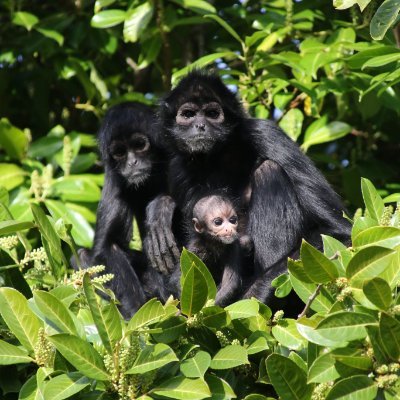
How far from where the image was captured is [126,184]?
30.8 ft

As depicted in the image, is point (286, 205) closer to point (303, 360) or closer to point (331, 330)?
point (303, 360)

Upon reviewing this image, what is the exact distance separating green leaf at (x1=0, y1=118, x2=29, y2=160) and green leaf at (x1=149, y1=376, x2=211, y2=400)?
6031 mm

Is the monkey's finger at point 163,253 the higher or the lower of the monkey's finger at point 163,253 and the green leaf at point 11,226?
the lower

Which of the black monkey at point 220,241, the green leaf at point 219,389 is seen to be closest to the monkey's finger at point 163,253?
the black monkey at point 220,241

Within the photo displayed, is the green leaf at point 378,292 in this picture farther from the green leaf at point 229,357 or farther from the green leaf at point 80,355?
the green leaf at point 80,355

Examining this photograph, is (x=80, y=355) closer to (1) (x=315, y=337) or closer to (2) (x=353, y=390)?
(1) (x=315, y=337)

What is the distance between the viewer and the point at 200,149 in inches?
330

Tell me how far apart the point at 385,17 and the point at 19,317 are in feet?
10.1

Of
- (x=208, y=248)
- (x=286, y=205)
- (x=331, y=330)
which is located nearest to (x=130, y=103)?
(x=208, y=248)

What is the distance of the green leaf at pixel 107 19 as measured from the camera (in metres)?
9.68

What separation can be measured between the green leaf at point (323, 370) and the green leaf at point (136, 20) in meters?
5.92

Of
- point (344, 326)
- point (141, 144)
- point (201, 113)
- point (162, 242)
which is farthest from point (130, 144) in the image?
point (344, 326)

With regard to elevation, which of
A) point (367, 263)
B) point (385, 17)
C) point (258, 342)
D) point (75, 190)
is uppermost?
point (385, 17)

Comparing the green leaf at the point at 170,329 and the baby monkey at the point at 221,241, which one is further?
the baby monkey at the point at 221,241
